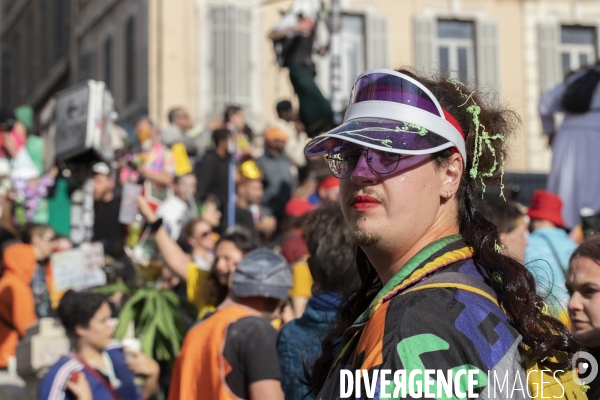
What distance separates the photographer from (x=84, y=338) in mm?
6086

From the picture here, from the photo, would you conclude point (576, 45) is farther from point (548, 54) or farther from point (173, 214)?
point (173, 214)

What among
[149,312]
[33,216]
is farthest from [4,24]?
[149,312]

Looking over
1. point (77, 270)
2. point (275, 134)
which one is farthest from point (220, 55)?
point (77, 270)

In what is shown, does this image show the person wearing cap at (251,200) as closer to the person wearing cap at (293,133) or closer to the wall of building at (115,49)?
the person wearing cap at (293,133)

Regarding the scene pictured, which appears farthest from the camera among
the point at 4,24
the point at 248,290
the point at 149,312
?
the point at 4,24

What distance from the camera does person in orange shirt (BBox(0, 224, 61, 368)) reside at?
9.36 meters

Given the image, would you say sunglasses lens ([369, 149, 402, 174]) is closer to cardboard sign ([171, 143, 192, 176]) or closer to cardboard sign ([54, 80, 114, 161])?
cardboard sign ([54, 80, 114, 161])

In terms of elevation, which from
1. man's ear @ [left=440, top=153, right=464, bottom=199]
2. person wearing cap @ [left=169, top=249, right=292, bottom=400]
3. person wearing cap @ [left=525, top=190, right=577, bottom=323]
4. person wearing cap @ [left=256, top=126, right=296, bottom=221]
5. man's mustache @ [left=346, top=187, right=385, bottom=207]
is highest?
person wearing cap @ [left=256, top=126, right=296, bottom=221]

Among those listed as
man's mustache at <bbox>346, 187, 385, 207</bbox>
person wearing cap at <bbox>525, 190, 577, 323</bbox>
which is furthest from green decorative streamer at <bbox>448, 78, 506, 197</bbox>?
person wearing cap at <bbox>525, 190, 577, 323</bbox>

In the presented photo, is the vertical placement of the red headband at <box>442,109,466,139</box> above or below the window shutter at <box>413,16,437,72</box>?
below

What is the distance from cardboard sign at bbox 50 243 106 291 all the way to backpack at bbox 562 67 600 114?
12.7 ft

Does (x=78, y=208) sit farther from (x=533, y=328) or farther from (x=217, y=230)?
(x=533, y=328)

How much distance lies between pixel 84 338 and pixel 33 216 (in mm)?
7274

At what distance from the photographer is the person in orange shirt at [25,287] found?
9.36m
